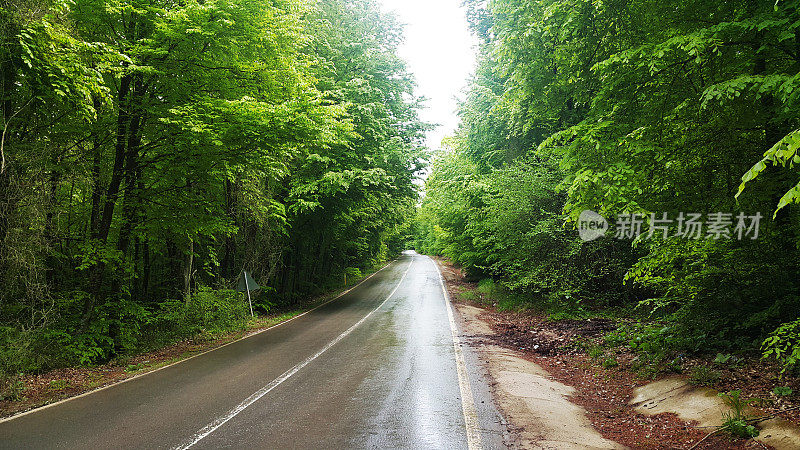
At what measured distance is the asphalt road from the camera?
16.1 ft

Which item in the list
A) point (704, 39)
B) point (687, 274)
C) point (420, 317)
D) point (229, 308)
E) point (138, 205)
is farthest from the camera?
point (420, 317)

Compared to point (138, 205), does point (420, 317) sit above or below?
Result: below

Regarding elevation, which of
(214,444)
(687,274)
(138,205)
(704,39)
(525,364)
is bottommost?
(525,364)

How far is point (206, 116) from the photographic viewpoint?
888 centimetres

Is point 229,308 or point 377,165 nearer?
point 229,308

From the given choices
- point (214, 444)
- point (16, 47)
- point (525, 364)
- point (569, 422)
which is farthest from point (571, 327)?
point (16, 47)

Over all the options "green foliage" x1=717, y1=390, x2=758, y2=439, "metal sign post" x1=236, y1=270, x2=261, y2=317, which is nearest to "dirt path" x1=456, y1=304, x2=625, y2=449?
"green foliage" x1=717, y1=390, x2=758, y2=439

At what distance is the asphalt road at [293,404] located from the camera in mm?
4910

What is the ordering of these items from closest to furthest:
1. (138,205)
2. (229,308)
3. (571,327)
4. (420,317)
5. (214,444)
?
(214,444), (138,205), (571,327), (229,308), (420,317)

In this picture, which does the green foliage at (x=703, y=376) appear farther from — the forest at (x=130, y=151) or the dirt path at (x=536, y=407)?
the forest at (x=130, y=151)

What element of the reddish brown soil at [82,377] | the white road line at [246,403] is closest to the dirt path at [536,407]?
the white road line at [246,403]

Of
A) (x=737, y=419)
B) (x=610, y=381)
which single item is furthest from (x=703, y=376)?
(x=610, y=381)

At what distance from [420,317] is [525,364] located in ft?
20.4

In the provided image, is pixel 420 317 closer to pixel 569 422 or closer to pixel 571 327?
pixel 571 327
